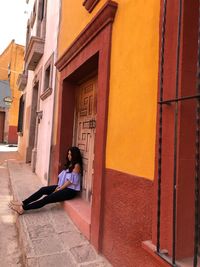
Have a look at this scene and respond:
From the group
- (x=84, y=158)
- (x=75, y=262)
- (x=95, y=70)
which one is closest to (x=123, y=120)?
(x=75, y=262)

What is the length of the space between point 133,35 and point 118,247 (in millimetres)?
2081

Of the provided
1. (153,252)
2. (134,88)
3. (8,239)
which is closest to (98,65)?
(134,88)

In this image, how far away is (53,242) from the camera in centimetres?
334

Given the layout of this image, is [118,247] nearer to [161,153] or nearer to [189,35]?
[161,153]

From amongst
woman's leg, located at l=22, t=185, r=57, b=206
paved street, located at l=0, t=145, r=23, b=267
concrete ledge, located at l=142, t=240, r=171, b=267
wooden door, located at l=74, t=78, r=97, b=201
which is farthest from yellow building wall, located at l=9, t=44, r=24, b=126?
concrete ledge, located at l=142, t=240, r=171, b=267

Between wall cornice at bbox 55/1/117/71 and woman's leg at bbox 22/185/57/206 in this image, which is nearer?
wall cornice at bbox 55/1/117/71

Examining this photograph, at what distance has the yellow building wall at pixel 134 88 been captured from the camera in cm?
244

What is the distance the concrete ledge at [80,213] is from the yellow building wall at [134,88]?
97 cm

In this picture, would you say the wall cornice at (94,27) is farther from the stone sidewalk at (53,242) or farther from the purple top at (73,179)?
the stone sidewalk at (53,242)

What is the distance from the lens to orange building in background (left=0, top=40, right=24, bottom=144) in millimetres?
26219

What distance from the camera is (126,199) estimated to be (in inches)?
105

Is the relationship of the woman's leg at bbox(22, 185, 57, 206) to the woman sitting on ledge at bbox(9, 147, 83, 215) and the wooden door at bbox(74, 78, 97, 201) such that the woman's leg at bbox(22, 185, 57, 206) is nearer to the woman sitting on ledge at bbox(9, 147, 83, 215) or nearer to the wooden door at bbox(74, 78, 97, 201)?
the woman sitting on ledge at bbox(9, 147, 83, 215)

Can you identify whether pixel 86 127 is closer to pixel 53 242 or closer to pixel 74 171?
pixel 74 171

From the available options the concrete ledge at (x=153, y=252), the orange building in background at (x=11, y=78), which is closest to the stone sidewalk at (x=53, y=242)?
the concrete ledge at (x=153, y=252)
